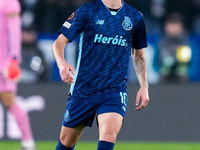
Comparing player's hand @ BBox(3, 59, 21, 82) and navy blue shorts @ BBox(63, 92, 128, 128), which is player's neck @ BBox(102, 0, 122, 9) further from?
player's hand @ BBox(3, 59, 21, 82)

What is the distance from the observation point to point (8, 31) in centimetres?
845

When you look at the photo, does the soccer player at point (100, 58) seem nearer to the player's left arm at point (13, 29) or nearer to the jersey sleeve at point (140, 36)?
the jersey sleeve at point (140, 36)

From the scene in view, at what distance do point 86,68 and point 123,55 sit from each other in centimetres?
35

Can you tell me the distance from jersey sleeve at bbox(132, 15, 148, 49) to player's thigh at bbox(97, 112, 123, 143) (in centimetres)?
75

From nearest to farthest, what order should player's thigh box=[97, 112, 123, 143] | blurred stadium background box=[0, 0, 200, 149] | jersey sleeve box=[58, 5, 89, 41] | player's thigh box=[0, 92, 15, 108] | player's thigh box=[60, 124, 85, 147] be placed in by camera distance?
player's thigh box=[97, 112, 123, 143] < jersey sleeve box=[58, 5, 89, 41] < player's thigh box=[60, 124, 85, 147] < player's thigh box=[0, 92, 15, 108] < blurred stadium background box=[0, 0, 200, 149]

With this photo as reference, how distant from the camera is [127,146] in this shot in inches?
359

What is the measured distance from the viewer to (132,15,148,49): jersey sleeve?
556 cm

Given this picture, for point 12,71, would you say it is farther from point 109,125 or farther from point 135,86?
point 109,125

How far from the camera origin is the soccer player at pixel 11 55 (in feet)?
26.9


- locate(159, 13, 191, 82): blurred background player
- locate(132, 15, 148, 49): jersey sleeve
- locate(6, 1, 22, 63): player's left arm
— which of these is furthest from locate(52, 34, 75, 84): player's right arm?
locate(159, 13, 191, 82): blurred background player

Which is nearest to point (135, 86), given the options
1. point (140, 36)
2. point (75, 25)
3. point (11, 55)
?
point (11, 55)

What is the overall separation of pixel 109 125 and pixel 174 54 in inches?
215

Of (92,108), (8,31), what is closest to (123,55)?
(92,108)

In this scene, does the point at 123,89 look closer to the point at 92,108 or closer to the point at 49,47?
the point at 92,108
